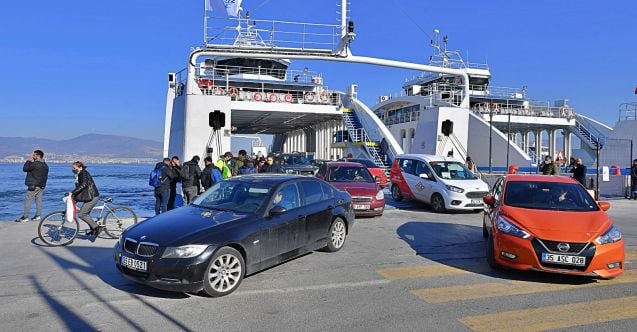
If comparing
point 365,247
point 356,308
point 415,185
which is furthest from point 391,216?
point 356,308

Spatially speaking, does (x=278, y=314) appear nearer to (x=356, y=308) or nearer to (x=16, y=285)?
(x=356, y=308)

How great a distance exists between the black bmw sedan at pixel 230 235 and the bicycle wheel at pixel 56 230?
283 cm

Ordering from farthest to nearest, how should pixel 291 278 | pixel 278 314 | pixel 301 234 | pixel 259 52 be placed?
pixel 259 52, pixel 301 234, pixel 291 278, pixel 278 314

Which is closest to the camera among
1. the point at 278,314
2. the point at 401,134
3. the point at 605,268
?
the point at 278,314

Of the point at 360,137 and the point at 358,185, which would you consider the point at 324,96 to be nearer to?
the point at 360,137

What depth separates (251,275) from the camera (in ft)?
18.7

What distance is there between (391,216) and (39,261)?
7.85 m

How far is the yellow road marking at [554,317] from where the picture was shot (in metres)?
3.98

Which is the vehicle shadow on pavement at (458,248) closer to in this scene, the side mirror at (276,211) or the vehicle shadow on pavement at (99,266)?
the side mirror at (276,211)

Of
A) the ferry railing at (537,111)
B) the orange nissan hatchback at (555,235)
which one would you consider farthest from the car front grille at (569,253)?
the ferry railing at (537,111)

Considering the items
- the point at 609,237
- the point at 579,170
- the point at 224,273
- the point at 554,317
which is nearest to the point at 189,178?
the point at 224,273

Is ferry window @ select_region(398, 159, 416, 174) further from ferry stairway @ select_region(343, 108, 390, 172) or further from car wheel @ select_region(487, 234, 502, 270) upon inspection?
ferry stairway @ select_region(343, 108, 390, 172)

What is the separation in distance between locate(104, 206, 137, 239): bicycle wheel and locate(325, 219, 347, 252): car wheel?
4.06 metres

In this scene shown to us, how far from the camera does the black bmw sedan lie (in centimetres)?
461
